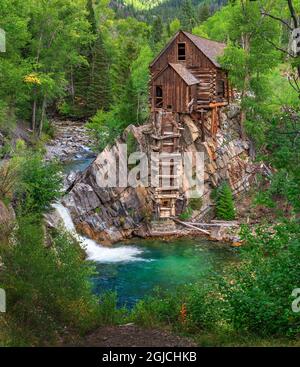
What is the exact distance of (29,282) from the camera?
39.8 feet

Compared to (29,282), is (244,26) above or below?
above

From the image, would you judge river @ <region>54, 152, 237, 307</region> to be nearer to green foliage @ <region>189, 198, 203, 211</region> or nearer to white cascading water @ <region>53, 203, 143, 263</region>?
white cascading water @ <region>53, 203, 143, 263</region>

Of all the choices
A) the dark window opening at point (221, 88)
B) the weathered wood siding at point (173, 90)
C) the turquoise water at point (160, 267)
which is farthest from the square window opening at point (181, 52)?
the turquoise water at point (160, 267)

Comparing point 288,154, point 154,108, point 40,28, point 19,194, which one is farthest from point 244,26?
point 288,154

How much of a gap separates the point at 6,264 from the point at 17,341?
2.40m

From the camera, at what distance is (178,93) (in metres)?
32.0

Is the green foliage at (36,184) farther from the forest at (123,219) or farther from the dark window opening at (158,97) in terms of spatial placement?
the dark window opening at (158,97)

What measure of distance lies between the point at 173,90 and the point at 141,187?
24.9ft

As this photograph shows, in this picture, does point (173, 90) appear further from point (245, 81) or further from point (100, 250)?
point (100, 250)

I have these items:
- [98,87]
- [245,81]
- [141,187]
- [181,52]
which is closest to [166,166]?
[141,187]

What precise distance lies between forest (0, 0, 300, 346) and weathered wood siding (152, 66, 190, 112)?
3855 millimetres

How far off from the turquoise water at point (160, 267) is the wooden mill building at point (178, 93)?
3589mm

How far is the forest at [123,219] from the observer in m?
10.5
